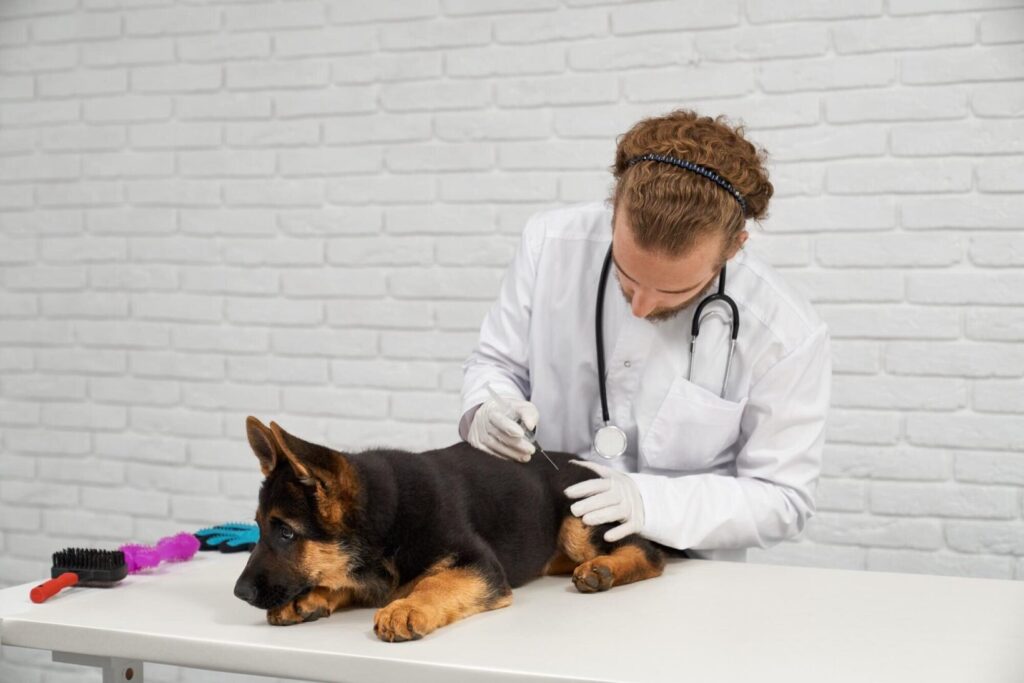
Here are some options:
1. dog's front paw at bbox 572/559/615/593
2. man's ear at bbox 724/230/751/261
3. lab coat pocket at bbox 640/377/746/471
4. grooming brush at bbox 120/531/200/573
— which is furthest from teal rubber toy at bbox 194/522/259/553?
man's ear at bbox 724/230/751/261

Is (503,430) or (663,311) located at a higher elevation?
(663,311)

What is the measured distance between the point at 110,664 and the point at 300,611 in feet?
1.14

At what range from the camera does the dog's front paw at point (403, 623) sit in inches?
57.3

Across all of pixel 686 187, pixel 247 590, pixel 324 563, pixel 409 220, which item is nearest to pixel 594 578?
pixel 324 563

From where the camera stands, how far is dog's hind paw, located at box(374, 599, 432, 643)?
1.46 meters

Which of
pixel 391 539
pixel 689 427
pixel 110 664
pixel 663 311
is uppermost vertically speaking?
pixel 663 311

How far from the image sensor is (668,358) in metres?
2.22

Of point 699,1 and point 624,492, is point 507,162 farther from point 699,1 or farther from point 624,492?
point 624,492

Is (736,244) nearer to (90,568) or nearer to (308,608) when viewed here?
(308,608)

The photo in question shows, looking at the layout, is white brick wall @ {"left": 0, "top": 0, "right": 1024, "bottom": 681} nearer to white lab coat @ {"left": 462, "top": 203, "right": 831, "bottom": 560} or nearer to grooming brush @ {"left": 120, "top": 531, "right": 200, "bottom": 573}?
white lab coat @ {"left": 462, "top": 203, "right": 831, "bottom": 560}

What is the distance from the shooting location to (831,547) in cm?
308

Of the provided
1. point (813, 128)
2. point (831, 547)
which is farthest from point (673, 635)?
point (813, 128)

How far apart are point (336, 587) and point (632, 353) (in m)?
0.88

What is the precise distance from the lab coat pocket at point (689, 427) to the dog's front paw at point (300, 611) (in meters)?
0.83
